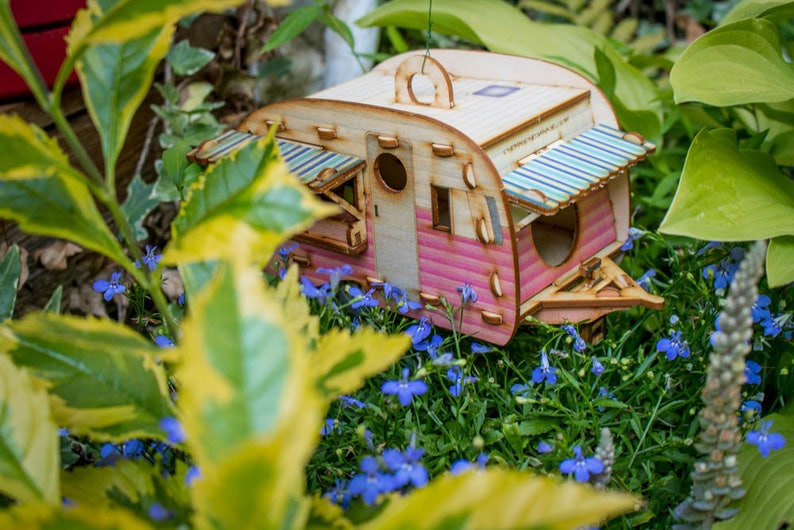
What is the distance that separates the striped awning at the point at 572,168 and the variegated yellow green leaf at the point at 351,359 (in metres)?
0.46

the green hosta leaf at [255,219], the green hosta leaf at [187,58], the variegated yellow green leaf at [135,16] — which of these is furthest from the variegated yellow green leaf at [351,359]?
the green hosta leaf at [187,58]

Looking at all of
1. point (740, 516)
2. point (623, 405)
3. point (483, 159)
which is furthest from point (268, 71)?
point (740, 516)

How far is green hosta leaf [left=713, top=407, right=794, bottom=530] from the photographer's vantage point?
1.15 metres

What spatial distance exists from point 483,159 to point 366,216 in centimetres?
29

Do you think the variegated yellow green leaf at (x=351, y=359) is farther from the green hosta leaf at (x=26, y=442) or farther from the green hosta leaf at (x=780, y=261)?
the green hosta leaf at (x=780, y=261)

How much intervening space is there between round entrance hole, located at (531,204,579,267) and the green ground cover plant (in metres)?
0.18

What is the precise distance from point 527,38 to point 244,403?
62.0 inches

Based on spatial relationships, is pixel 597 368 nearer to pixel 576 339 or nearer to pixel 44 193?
pixel 576 339

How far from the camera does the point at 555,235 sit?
169 cm

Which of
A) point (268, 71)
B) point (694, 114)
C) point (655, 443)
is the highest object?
point (268, 71)

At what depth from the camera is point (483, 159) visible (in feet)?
4.21

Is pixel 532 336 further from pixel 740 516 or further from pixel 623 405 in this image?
pixel 740 516

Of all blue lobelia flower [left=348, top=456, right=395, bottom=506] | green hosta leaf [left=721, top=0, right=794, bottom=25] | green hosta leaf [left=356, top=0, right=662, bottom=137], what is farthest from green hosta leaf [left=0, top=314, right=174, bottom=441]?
green hosta leaf [left=721, top=0, right=794, bottom=25]

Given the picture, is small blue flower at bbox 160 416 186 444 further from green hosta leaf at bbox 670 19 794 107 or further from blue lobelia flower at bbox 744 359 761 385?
green hosta leaf at bbox 670 19 794 107
